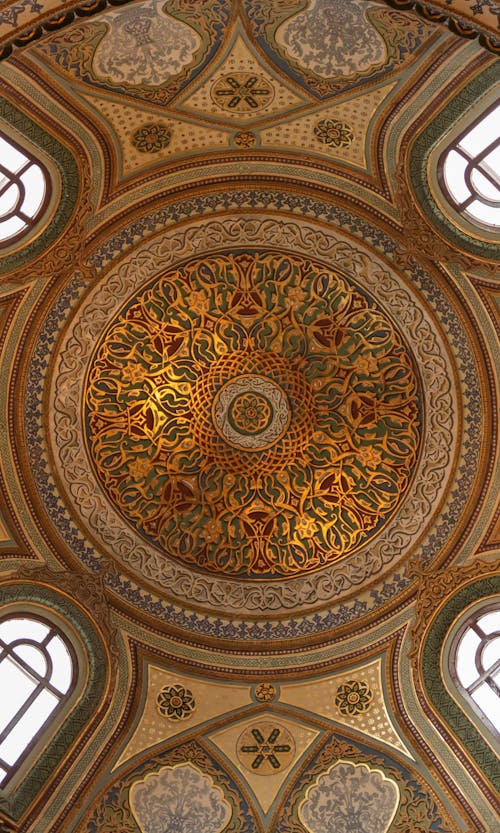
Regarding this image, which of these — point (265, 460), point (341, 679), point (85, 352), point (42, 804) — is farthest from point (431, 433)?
point (42, 804)

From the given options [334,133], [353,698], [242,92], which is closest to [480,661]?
Result: [353,698]

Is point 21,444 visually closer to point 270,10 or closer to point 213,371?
point 213,371

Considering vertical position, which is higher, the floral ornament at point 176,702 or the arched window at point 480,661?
the arched window at point 480,661

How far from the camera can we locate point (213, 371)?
14.0 meters

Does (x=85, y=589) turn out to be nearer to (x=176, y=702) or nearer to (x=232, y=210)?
(x=176, y=702)

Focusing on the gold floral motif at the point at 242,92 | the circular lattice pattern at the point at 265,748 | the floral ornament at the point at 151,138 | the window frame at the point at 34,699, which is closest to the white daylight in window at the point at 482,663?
the circular lattice pattern at the point at 265,748

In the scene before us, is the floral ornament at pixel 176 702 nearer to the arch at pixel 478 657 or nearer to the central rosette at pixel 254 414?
the central rosette at pixel 254 414

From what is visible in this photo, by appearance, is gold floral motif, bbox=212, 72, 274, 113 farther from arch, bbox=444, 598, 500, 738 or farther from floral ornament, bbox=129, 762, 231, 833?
floral ornament, bbox=129, 762, 231, 833

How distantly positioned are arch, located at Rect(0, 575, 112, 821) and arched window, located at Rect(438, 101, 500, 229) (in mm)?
6329

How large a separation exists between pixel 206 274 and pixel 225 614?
4269mm

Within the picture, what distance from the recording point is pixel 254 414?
14.0 metres

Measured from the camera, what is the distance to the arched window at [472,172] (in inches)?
483

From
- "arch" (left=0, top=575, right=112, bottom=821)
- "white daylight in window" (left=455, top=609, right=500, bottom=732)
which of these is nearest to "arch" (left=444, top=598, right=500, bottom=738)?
"white daylight in window" (left=455, top=609, right=500, bottom=732)

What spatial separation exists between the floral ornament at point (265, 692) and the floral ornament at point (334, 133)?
6470mm
